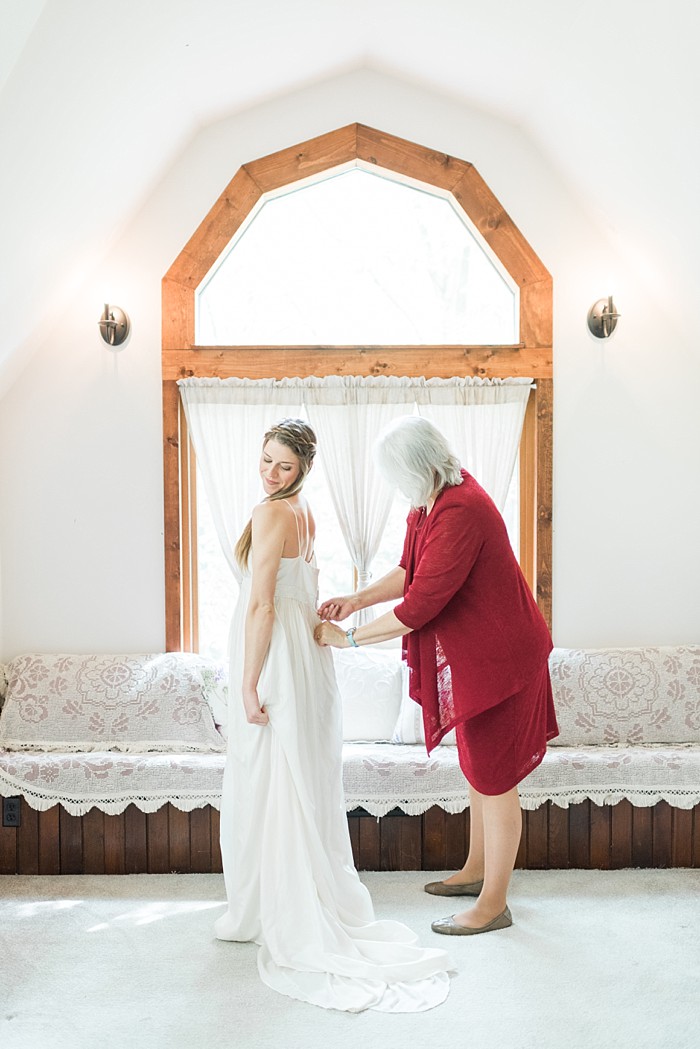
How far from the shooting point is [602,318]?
400 cm

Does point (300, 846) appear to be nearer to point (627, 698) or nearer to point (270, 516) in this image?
point (270, 516)

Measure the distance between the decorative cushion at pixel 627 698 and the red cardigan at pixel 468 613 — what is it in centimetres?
101

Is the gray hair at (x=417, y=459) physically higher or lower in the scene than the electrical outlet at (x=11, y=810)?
higher

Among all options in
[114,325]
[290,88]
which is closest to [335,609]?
[114,325]

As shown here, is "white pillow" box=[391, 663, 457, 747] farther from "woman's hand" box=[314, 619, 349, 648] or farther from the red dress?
"woman's hand" box=[314, 619, 349, 648]

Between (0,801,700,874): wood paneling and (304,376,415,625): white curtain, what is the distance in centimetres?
104

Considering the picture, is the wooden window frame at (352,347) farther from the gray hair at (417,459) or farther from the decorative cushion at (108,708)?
the gray hair at (417,459)

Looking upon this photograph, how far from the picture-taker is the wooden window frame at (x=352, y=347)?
403 cm

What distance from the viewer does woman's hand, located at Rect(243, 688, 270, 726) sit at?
262cm

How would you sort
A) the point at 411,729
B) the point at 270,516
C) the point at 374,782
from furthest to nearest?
the point at 411,729 < the point at 374,782 < the point at 270,516

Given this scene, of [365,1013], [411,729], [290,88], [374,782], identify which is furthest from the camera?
[290,88]

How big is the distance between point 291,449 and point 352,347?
4.64 feet

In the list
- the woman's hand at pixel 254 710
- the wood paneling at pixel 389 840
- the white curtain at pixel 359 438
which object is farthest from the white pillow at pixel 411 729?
the woman's hand at pixel 254 710

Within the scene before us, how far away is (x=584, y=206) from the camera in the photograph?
402 centimetres
